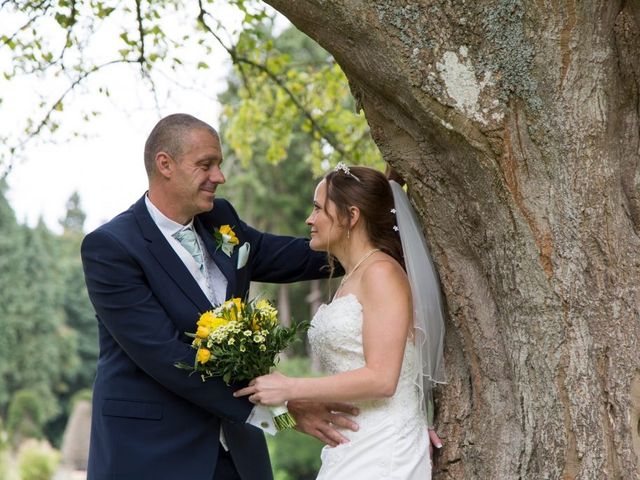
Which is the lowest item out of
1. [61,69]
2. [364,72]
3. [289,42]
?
[364,72]

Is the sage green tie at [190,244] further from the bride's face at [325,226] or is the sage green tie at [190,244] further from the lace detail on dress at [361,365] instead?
the lace detail on dress at [361,365]

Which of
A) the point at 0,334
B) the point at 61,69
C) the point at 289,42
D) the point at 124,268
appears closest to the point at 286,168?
the point at 289,42

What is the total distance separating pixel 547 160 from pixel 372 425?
1440 millimetres

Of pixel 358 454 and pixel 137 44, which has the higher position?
pixel 137 44

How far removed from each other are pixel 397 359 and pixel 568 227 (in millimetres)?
957

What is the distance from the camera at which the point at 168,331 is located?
13.4 feet

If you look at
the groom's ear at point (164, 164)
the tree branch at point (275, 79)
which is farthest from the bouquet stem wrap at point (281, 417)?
the tree branch at point (275, 79)

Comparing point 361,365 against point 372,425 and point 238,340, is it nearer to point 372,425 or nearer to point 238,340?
point 372,425

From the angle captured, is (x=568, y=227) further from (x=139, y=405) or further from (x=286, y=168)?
(x=286, y=168)

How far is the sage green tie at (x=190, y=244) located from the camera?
14.8 feet

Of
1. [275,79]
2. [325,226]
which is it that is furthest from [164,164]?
[275,79]

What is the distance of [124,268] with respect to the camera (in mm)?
4188

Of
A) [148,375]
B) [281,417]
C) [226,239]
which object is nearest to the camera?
[281,417]

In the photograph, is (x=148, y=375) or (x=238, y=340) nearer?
(x=238, y=340)
